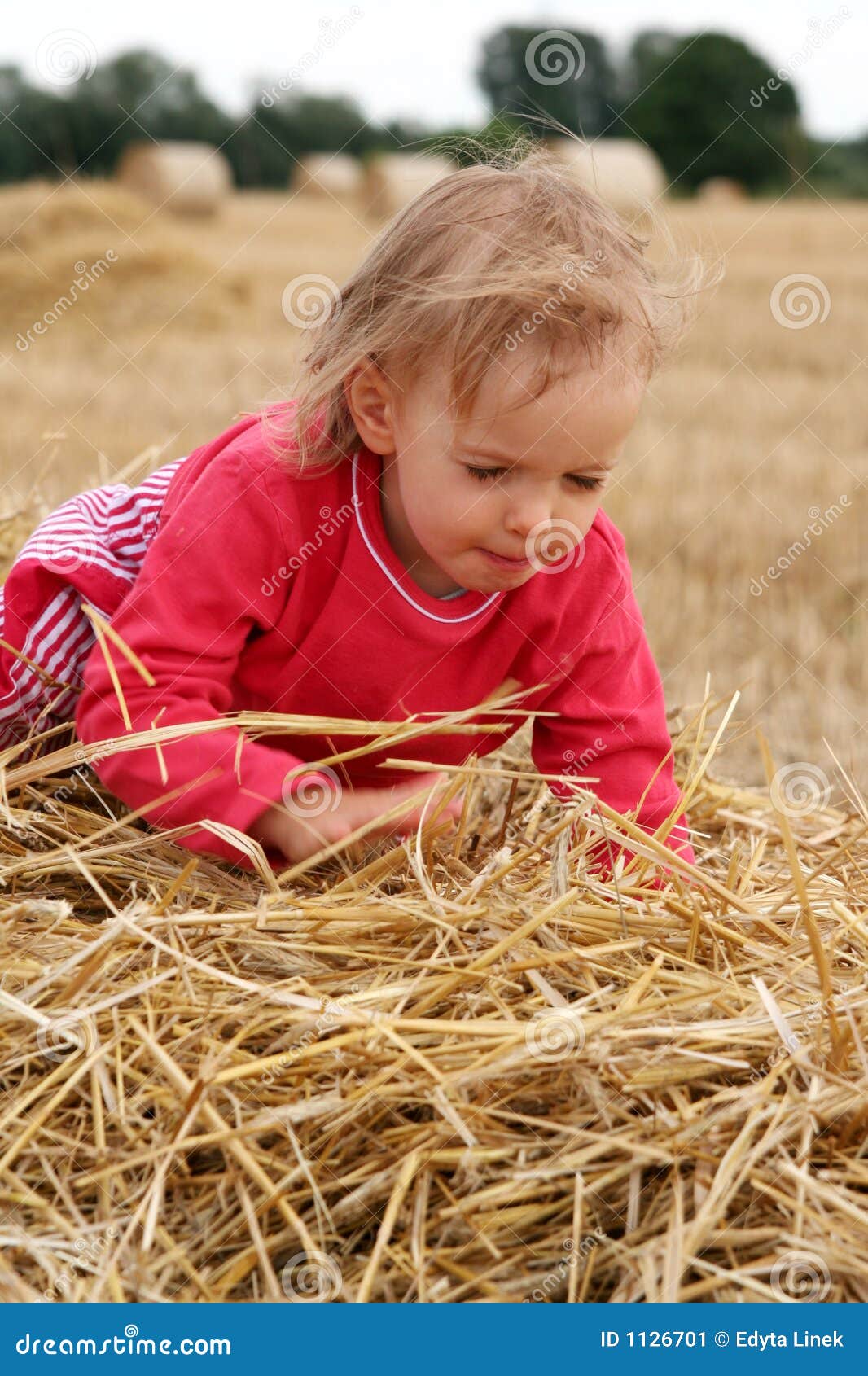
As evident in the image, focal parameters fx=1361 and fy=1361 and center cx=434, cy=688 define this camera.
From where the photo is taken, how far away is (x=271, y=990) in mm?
1344

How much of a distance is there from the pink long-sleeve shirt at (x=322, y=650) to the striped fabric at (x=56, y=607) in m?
0.07

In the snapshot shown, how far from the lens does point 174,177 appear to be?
14867mm

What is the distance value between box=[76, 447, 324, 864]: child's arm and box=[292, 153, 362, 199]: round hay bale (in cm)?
1560

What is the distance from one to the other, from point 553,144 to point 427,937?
55.1 feet

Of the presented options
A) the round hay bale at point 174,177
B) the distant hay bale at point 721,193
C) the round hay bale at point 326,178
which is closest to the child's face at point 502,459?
the round hay bale at point 174,177

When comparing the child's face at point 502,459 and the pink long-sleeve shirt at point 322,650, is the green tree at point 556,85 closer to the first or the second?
the pink long-sleeve shirt at point 322,650

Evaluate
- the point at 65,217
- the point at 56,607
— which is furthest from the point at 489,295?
the point at 65,217

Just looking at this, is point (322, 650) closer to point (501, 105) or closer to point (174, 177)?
point (174, 177)

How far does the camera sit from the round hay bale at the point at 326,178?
18.0 metres

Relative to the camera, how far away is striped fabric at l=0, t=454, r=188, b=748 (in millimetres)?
1933

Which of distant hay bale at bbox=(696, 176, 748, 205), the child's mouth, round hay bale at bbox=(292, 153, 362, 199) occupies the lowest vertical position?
the child's mouth

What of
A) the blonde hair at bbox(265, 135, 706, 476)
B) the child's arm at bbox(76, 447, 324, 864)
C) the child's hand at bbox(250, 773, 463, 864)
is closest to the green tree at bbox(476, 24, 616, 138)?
the blonde hair at bbox(265, 135, 706, 476)

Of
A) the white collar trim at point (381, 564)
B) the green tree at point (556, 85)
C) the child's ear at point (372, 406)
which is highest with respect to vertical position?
the green tree at point (556, 85)

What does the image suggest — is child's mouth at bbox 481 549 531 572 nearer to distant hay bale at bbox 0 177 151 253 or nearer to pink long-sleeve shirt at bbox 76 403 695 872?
pink long-sleeve shirt at bbox 76 403 695 872
